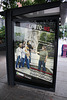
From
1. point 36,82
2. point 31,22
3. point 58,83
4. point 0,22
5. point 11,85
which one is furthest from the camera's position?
point 0,22

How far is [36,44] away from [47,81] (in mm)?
1357

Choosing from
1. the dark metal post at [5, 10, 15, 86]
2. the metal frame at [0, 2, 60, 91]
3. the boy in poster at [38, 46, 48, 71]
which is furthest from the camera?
the dark metal post at [5, 10, 15, 86]

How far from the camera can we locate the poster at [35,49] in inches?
130

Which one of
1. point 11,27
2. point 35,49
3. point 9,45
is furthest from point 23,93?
point 11,27

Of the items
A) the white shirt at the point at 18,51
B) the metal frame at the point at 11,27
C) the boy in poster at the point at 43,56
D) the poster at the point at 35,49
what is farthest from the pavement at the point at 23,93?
the white shirt at the point at 18,51

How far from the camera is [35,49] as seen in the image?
3.50m

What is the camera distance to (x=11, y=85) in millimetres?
3961

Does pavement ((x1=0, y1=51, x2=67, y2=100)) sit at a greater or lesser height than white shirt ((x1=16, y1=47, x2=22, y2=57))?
lesser

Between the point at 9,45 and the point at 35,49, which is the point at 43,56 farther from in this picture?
the point at 9,45

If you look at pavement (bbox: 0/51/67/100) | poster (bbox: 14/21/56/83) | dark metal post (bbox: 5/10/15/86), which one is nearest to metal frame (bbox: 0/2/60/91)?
dark metal post (bbox: 5/10/15/86)

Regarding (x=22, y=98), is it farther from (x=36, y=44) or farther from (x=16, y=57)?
(x=36, y=44)

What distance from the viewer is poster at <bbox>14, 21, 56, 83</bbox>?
130 inches

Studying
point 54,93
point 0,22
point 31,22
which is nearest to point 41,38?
point 31,22

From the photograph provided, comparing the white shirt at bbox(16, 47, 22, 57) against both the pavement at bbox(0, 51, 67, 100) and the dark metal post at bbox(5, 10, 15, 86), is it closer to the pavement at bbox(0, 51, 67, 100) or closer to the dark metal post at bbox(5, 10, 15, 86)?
the dark metal post at bbox(5, 10, 15, 86)
